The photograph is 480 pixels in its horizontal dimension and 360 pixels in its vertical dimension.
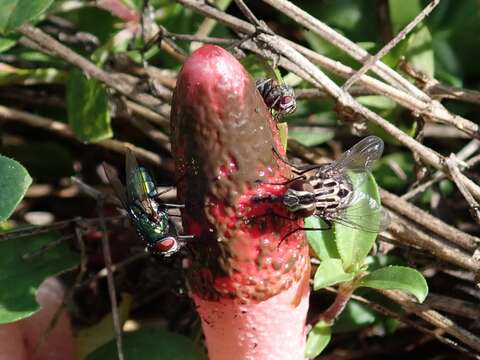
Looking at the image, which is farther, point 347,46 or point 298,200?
point 347,46

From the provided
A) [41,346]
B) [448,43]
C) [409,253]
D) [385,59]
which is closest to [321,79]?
[385,59]

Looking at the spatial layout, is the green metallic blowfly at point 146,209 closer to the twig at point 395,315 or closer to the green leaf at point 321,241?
the green leaf at point 321,241

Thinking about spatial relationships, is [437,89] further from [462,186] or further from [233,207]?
[233,207]

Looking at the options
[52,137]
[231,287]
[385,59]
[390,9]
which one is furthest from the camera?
[52,137]

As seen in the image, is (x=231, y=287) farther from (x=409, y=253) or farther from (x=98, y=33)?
(x=98, y=33)

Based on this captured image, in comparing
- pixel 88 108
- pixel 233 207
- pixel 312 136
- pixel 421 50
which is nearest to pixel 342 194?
pixel 233 207

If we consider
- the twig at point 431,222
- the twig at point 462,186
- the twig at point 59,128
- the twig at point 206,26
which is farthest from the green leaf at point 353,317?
the twig at point 206,26

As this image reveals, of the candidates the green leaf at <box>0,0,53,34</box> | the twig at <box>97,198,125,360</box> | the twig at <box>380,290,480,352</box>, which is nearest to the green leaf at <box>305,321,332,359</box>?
the twig at <box>380,290,480,352</box>
